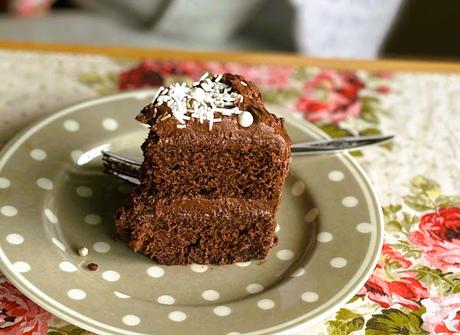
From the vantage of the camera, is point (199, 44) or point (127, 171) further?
point (199, 44)

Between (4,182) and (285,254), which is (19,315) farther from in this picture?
(285,254)

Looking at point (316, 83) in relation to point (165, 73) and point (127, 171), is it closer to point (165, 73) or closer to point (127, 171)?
point (165, 73)

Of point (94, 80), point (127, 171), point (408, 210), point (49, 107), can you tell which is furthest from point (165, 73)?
point (408, 210)

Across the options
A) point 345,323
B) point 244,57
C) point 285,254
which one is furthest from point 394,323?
point 244,57

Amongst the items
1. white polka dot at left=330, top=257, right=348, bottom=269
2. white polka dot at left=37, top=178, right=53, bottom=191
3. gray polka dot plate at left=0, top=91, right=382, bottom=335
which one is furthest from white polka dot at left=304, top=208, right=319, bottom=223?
white polka dot at left=37, top=178, right=53, bottom=191

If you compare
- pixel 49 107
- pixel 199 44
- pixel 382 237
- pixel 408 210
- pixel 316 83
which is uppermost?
pixel 199 44

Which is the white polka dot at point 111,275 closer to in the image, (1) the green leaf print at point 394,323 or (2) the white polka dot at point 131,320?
(2) the white polka dot at point 131,320

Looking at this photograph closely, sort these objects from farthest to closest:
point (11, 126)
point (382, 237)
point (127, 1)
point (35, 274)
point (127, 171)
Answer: point (127, 1) < point (11, 126) < point (127, 171) < point (382, 237) < point (35, 274)
